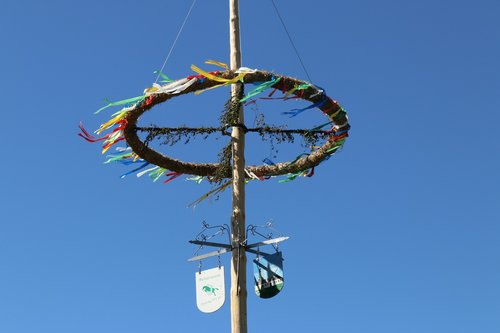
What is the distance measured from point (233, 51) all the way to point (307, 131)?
1.19 m

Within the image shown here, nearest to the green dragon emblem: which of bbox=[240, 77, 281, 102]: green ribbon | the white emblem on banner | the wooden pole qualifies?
the white emblem on banner

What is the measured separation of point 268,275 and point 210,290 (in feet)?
1.97

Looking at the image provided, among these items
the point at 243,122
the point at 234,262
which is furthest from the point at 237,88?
the point at 234,262

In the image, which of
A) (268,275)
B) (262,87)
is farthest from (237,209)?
(262,87)

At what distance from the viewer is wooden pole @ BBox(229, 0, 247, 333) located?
8383 millimetres

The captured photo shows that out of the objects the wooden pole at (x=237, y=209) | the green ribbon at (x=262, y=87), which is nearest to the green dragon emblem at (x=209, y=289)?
the wooden pole at (x=237, y=209)

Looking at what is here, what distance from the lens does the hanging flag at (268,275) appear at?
8.63 metres

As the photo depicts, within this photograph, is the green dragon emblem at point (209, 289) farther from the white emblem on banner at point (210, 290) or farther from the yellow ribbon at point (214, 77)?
the yellow ribbon at point (214, 77)

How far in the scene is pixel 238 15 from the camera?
31.9 ft

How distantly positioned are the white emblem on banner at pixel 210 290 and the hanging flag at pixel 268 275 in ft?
1.30

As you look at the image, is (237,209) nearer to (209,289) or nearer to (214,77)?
(209,289)

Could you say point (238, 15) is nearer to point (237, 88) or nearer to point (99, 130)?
point (237, 88)

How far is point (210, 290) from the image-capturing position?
8.58m

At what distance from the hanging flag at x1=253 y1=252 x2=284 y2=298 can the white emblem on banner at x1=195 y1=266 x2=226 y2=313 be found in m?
0.40
